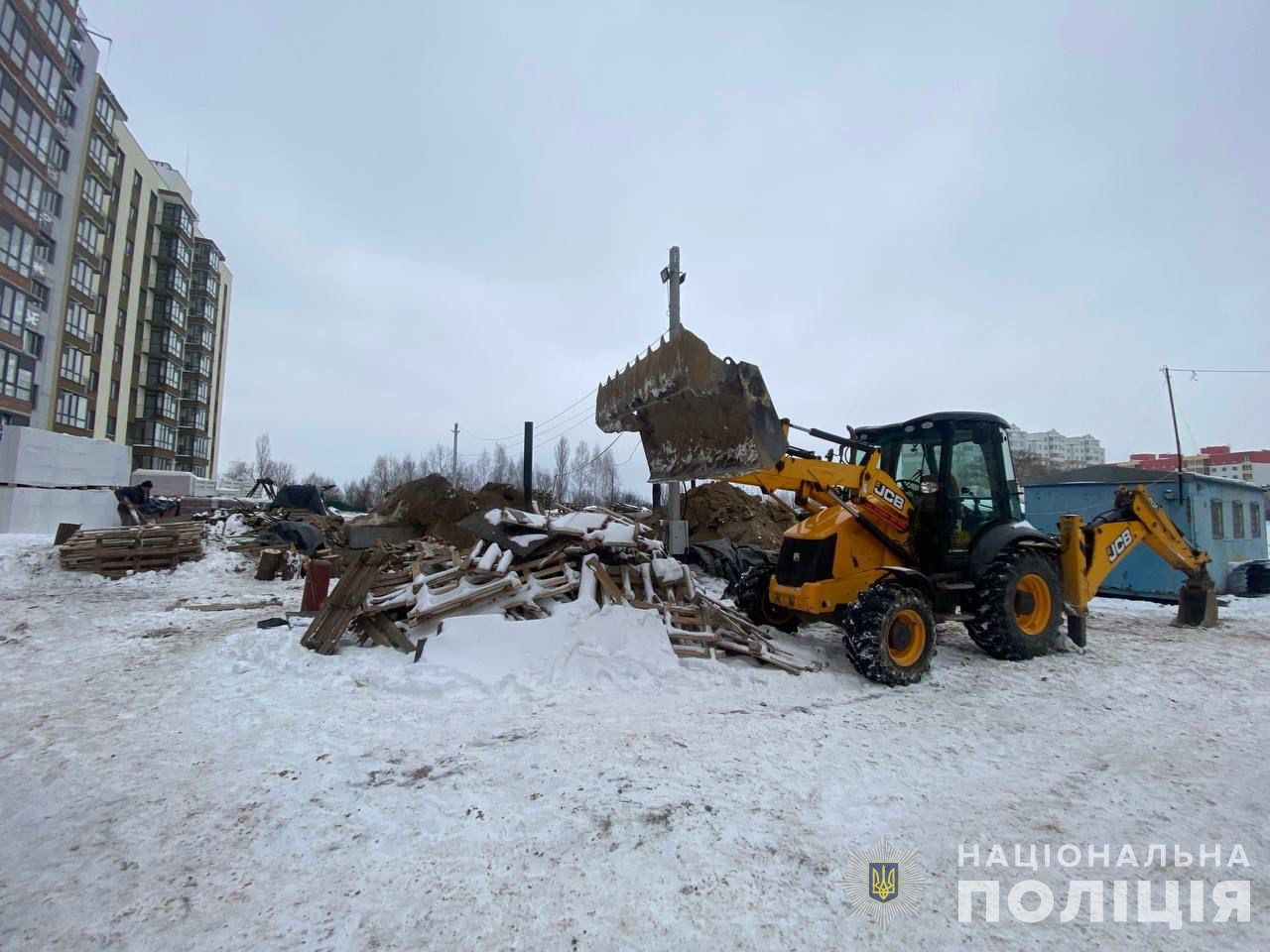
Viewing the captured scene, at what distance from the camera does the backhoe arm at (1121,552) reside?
779 centimetres

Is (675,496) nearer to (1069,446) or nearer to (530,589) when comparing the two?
(530,589)

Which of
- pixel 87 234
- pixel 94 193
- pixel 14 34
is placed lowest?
pixel 87 234

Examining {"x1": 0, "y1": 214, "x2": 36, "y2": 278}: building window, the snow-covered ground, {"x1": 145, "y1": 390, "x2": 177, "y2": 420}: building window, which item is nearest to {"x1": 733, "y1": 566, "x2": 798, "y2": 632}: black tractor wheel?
the snow-covered ground

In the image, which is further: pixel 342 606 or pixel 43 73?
pixel 43 73

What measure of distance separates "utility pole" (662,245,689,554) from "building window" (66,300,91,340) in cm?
3839

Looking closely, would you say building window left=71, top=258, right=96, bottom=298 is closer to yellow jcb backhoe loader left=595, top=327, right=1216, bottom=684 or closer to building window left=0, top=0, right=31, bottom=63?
building window left=0, top=0, right=31, bottom=63

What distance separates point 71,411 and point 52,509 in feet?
84.8

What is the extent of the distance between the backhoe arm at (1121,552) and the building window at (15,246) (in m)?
37.7

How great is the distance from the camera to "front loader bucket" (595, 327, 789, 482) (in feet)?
21.3

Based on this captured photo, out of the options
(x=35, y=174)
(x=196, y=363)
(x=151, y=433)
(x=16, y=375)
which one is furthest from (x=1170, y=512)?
(x=196, y=363)

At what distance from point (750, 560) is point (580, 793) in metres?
10.6

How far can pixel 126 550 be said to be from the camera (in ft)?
43.8

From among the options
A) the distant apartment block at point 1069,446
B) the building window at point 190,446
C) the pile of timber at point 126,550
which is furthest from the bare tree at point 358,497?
the distant apartment block at point 1069,446

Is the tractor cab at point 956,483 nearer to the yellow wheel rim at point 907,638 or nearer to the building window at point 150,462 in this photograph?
the yellow wheel rim at point 907,638
